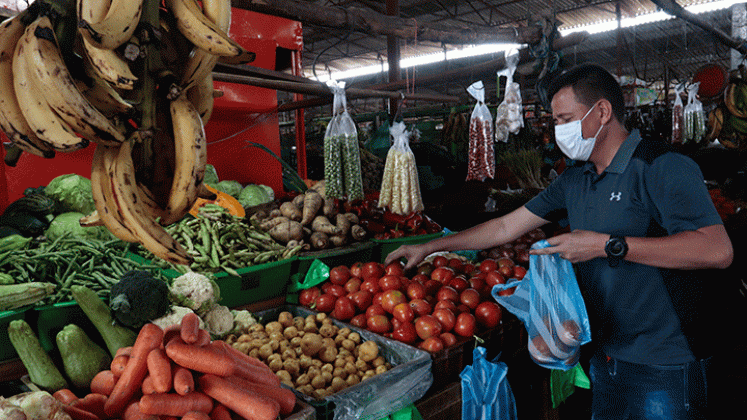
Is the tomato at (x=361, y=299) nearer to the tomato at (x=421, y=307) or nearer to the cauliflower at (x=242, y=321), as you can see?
the tomato at (x=421, y=307)

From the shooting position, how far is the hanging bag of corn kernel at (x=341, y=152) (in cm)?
341

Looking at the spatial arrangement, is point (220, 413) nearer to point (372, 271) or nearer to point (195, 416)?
point (195, 416)

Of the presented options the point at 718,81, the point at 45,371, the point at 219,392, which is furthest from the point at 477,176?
the point at 718,81

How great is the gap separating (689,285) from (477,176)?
244 centimetres

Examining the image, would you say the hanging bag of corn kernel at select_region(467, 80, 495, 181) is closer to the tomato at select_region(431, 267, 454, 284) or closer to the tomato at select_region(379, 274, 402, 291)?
the tomato at select_region(431, 267, 454, 284)

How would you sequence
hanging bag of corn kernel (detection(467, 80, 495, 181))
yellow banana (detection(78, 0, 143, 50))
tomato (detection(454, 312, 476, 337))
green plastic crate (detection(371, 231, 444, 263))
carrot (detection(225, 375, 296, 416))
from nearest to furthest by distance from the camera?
yellow banana (detection(78, 0, 143, 50)) < carrot (detection(225, 375, 296, 416)) < tomato (detection(454, 312, 476, 337)) < green plastic crate (detection(371, 231, 444, 263)) < hanging bag of corn kernel (detection(467, 80, 495, 181))

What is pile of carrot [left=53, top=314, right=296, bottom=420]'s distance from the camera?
5.36 ft

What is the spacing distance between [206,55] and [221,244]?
2.42 m

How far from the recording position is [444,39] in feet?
12.1

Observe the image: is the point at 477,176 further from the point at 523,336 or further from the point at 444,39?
the point at 523,336

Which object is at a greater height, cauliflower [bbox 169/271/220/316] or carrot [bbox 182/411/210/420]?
cauliflower [bbox 169/271/220/316]

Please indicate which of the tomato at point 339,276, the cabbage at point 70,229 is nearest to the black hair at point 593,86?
the tomato at point 339,276

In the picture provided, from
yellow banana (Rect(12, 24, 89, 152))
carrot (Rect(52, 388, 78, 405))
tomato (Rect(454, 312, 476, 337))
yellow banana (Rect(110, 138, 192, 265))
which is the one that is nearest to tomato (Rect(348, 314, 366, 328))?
tomato (Rect(454, 312, 476, 337))

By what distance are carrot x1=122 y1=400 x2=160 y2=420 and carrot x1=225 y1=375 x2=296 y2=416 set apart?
0.96ft
